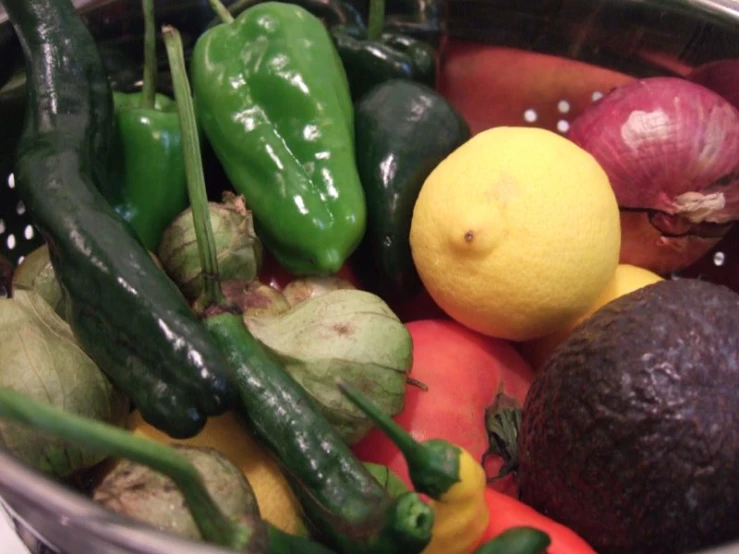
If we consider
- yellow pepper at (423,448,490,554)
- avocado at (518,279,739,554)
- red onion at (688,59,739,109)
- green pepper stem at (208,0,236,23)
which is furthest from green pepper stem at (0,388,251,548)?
red onion at (688,59,739,109)

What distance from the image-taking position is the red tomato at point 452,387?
631 mm

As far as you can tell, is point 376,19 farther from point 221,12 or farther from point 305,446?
point 305,446

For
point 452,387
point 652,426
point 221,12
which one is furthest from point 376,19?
point 652,426

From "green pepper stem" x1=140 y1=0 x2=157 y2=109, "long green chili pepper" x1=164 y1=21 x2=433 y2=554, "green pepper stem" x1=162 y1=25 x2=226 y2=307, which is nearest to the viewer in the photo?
"long green chili pepper" x1=164 y1=21 x2=433 y2=554

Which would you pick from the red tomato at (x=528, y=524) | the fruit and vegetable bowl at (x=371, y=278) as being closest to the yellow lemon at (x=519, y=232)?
the fruit and vegetable bowl at (x=371, y=278)

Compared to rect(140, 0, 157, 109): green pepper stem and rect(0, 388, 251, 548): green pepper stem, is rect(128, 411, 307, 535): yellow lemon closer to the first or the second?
rect(0, 388, 251, 548): green pepper stem

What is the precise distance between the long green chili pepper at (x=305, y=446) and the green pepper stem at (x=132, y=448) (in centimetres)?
6

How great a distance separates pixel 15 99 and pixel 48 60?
11 cm

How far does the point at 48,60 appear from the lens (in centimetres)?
64

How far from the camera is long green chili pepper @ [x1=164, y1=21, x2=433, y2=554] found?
457 mm

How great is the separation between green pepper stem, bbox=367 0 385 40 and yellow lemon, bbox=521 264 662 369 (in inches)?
13.4

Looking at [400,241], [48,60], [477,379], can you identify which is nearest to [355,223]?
[400,241]

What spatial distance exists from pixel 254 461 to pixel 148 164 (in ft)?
1.00

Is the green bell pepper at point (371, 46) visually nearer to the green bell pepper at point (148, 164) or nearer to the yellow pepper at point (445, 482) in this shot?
the green bell pepper at point (148, 164)
